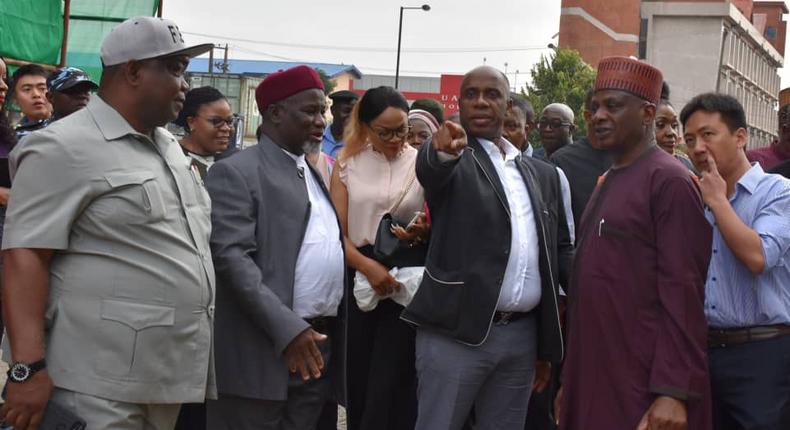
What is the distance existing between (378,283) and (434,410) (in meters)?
0.94

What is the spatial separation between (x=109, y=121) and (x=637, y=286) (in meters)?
2.09

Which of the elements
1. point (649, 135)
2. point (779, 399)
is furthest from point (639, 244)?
point (779, 399)

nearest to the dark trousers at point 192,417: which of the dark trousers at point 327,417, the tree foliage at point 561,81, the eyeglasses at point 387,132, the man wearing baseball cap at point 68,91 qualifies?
the dark trousers at point 327,417

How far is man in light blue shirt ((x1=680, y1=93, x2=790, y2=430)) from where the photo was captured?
174 inches

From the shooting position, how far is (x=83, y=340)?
3373mm

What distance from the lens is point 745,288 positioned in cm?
452

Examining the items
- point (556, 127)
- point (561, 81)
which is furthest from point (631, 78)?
point (561, 81)

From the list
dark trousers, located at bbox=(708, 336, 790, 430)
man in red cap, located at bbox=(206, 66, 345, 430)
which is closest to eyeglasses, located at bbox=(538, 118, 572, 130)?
man in red cap, located at bbox=(206, 66, 345, 430)

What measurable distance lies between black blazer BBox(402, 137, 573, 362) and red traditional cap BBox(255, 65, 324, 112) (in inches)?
26.0

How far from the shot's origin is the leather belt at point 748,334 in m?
4.48

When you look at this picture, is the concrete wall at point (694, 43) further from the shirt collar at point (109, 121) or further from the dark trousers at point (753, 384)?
the shirt collar at point (109, 121)

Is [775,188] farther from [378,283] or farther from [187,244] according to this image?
[187,244]

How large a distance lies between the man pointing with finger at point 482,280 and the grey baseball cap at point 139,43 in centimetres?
126

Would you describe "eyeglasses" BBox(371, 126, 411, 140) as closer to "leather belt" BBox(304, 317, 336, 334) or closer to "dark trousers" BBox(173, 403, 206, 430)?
"leather belt" BBox(304, 317, 336, 334)
